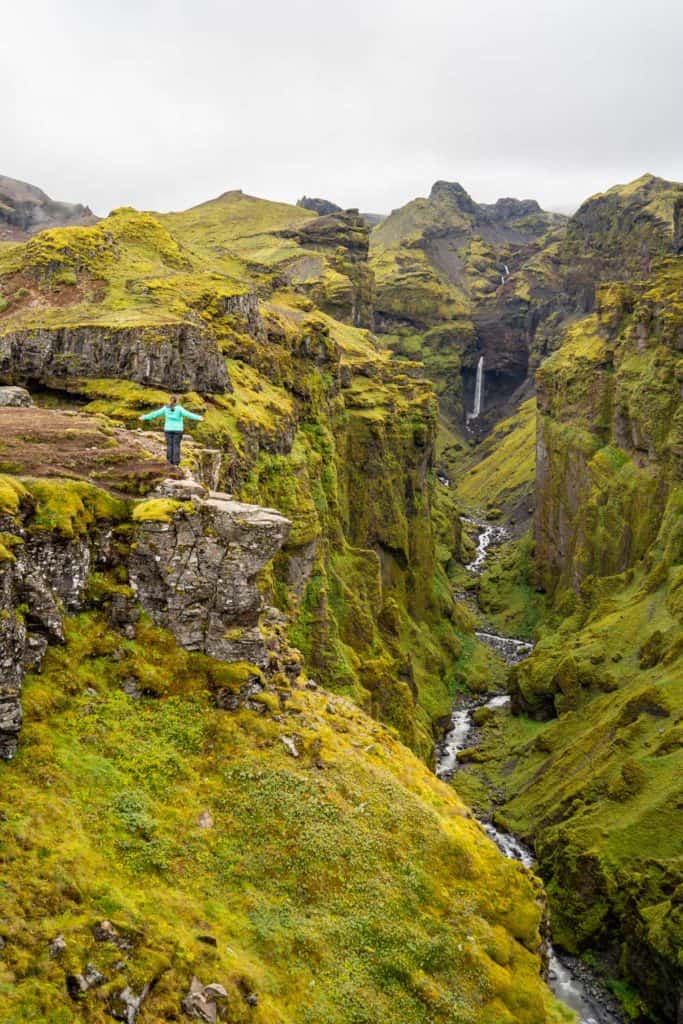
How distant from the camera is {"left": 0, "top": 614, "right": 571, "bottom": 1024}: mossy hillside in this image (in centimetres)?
1938

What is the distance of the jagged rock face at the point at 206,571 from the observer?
28.2 m

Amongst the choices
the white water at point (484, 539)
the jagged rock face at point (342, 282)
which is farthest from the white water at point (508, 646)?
the jagged rock face at point (342, 282)

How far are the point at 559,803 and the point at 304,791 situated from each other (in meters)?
49.9

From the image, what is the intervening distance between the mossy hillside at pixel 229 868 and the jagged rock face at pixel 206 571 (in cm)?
91

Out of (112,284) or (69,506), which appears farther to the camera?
(112,284)

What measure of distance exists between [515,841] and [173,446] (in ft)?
178

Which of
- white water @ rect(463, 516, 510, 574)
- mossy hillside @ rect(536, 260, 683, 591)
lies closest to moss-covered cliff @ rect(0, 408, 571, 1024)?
mossy hillside @ rect(536, 260, 683, 591)

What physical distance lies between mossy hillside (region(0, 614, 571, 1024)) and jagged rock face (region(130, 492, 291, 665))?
0.91 metres

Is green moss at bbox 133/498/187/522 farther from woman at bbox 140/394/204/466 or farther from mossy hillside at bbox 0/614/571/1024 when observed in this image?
woman at bbox 140/394/204/466

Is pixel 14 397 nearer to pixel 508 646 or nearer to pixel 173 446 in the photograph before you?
pixel 173 446

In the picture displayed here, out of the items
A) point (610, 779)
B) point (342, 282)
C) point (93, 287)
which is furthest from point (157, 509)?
point (342, 282)

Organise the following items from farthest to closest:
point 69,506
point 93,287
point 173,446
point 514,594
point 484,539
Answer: point 484,539 < point 514,594 < point 93,287 < point 173,446 < point 69,506

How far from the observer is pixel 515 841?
70250 millimetres

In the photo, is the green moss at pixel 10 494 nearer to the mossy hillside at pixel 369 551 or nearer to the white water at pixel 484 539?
the mossy hillside at pixel 369 551
